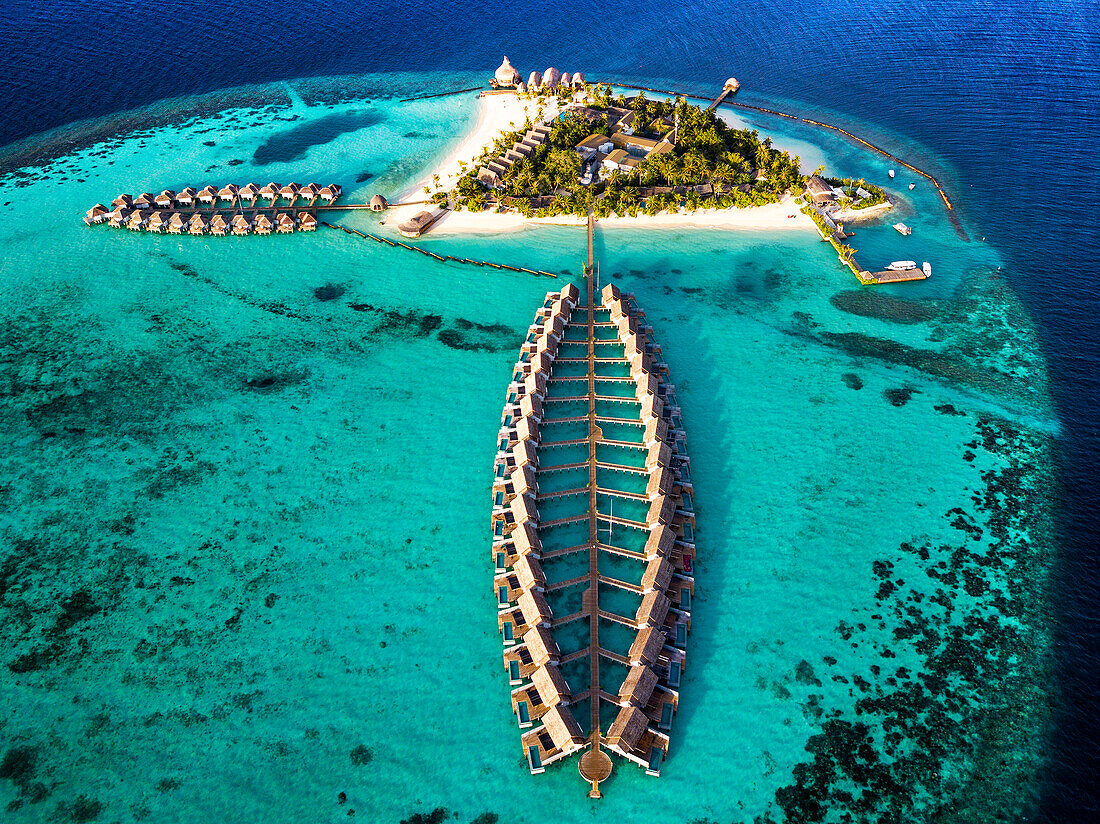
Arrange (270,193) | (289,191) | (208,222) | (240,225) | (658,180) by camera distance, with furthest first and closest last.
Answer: (289,191) < (270,193) < (658,180) < (208,222) < (240,225)

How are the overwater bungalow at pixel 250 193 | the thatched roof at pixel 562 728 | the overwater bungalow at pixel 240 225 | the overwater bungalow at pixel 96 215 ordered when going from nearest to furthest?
the thatched roof at pixel 562 728, the overwater bungalow at pixel 240 225, the overwater bungalow at pixel 96 215, the overwater bungalow at pixel 250 193

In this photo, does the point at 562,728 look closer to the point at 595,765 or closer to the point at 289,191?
the point at 595,765

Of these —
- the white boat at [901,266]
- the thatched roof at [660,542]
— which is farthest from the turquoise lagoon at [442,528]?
the thatched roof at [660,542]

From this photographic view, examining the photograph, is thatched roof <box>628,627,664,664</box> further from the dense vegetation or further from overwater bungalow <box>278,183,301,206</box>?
overwater bungalow <box>278,183,301,206</box>

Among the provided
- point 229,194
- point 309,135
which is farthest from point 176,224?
point 309,135

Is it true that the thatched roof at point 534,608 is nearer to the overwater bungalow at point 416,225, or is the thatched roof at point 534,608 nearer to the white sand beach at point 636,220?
the white sand beach at point 636,220

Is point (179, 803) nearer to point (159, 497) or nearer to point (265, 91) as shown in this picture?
point (159, 497)

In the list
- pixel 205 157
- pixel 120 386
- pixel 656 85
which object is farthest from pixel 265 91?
pixel 120 386
